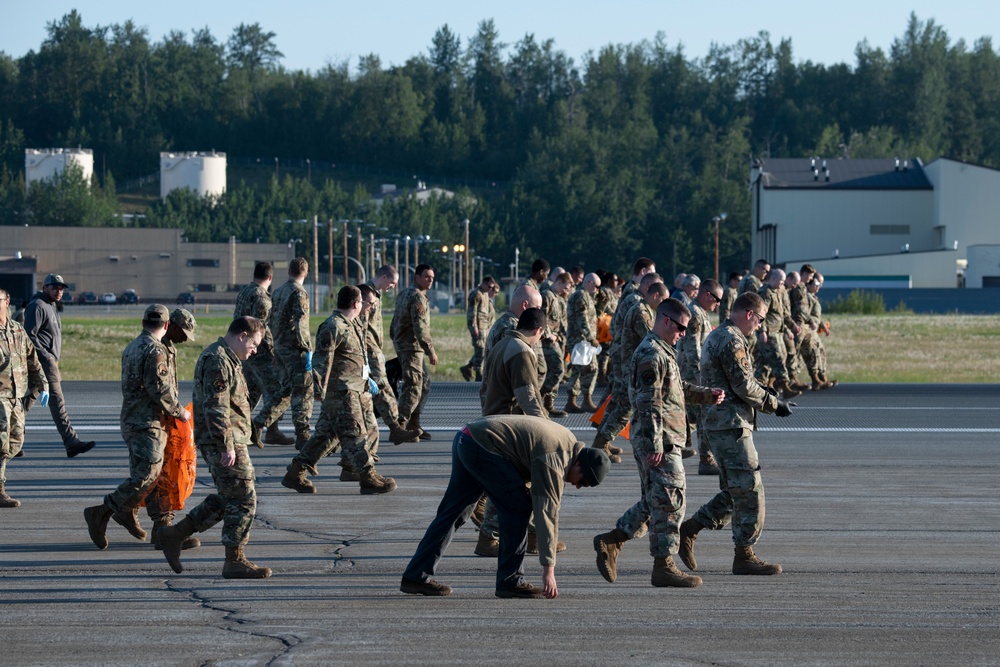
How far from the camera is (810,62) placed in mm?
184625

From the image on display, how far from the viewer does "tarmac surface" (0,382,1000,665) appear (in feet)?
22.7

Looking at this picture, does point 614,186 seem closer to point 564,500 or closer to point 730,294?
point 730,294

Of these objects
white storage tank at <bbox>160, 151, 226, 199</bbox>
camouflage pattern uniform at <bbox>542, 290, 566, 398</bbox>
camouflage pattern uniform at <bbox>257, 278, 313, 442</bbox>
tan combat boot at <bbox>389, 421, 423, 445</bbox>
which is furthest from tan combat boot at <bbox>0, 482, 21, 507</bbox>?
white storage tank at <bbox>160, 151, 226, 199</bbox>

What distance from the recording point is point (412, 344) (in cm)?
1545

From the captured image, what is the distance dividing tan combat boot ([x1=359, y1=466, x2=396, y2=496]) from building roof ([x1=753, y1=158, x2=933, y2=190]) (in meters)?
83.9

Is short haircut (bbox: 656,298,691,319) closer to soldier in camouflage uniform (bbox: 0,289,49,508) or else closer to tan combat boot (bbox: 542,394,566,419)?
soldier in camouflage uniform (bbox: 0,289,49,508)

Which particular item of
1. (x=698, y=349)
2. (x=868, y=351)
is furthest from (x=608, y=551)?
(x=868, y=351)

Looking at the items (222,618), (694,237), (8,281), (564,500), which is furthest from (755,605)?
(694,237)

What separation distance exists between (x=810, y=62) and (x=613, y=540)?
185m

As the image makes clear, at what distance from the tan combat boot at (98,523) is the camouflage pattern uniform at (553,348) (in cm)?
874

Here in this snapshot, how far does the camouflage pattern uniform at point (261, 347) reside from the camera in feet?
48.9

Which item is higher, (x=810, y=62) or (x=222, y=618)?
(x=810, y=62)

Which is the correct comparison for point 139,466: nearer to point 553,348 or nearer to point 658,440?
point 658,440

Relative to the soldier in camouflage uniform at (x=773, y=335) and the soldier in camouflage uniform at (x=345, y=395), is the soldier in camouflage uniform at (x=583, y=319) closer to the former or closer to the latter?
the soldier in camouflage uniform at (x=773, y=335)
